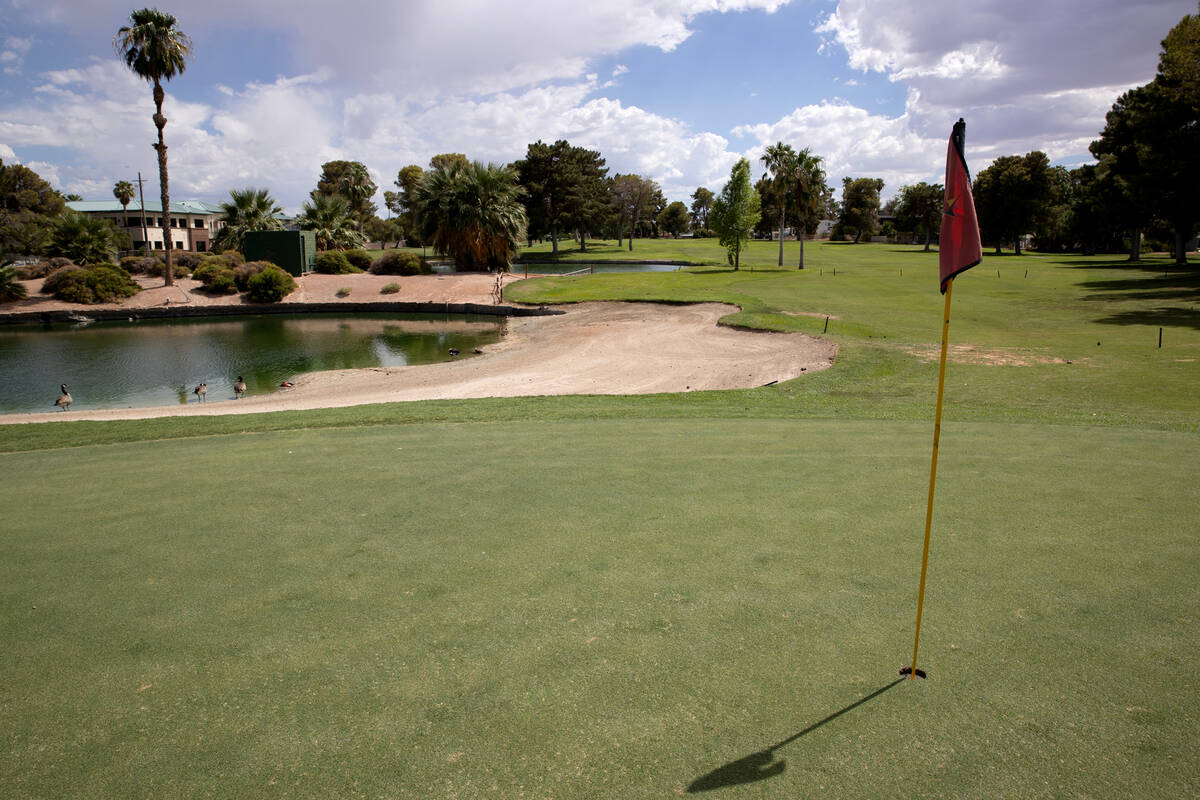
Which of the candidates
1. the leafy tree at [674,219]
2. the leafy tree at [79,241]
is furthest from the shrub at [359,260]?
the leafy tree at [674,219]

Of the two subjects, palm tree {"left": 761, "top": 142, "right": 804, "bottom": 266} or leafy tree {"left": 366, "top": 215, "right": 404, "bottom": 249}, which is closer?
palm tree {"left": 761, "top": 142, "right": 804, "bottom": 266}

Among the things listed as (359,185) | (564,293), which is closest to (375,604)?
(564,293)

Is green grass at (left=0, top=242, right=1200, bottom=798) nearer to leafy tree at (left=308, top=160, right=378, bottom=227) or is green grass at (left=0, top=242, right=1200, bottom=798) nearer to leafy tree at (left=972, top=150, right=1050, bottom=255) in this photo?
leafy tree at (left=308, top=160, right=378, bottom=227)

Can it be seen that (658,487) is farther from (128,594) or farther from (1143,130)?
(1143,130)

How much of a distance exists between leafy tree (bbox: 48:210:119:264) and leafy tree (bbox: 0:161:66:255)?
460cm

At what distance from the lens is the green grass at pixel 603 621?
356 cm

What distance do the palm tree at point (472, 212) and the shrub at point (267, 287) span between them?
44.6 feet

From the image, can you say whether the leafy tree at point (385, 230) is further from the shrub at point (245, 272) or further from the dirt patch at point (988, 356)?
the dirt patch at point (988, 356)

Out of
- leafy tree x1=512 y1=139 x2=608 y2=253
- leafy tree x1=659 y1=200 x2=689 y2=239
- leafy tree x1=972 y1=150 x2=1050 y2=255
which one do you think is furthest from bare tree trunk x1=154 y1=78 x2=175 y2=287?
leafy tree x1=659 y1=200 x2=689 y2=239

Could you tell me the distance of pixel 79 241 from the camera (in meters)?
49.7

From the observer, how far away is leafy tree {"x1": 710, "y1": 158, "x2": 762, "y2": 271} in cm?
5841

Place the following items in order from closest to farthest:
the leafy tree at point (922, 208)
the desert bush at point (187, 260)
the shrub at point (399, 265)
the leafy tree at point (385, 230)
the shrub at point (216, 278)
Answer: the shrub at point (216, 278)
the shrub at point (399, 265)
the desert bush at point (187, 260)
the leafy tree at point (922, 208)
the leafy tree at point (385, 230)

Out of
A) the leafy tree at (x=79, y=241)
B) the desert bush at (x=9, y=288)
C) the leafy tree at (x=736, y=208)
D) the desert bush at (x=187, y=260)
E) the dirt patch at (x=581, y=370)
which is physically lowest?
the dirt patch at (x=581, y=370)

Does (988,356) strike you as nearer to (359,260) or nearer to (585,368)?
(585,368)
